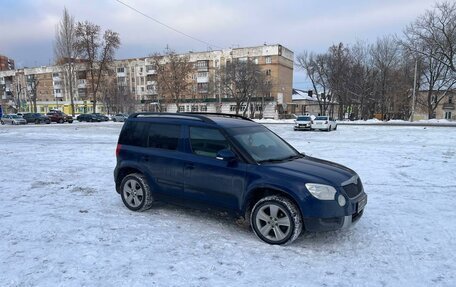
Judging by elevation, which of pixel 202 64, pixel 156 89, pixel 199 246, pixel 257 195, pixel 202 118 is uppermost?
pixel 202 64

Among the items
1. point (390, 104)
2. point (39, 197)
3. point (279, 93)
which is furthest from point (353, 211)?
point (279, 93)

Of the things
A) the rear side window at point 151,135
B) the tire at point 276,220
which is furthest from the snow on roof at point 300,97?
the tire at point 276,220

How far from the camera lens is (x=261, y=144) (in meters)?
5.29

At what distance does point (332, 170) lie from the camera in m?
4.80

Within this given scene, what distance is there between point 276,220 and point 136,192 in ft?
8.69

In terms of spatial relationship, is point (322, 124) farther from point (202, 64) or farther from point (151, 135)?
point (202, 64)

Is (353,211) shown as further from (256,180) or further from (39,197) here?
(39,197)

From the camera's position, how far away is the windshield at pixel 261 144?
16.3 feet

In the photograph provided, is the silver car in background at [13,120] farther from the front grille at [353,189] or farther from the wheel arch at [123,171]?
the front grille at [353,189]

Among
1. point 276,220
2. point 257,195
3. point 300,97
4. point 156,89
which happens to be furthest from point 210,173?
point 300,97

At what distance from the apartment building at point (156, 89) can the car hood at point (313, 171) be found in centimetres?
5780

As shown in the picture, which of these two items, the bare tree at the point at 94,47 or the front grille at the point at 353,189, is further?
the bare tree at the point at 94,47

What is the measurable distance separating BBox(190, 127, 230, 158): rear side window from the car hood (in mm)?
800

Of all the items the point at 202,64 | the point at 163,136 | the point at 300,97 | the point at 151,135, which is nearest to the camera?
the point at 163,136
